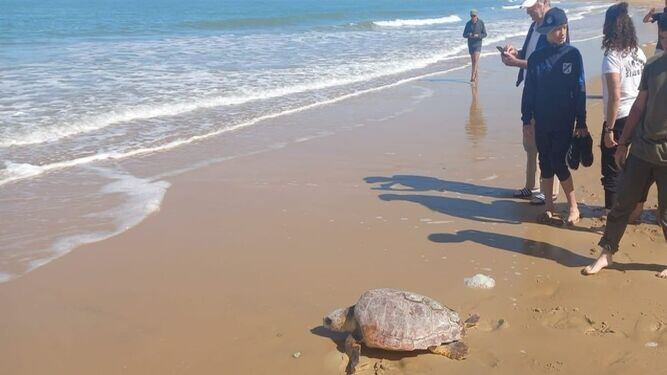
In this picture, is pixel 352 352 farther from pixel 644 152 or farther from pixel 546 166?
pixel 546 166

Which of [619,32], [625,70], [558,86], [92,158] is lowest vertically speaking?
[92,158]

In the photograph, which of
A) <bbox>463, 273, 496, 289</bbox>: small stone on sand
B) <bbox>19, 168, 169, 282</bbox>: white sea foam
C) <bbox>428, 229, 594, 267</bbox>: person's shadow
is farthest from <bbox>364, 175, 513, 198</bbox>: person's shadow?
<bbox>19, 168, 169, 282</bbox>: white sea foam

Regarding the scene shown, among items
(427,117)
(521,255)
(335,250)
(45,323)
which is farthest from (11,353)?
(427,117)

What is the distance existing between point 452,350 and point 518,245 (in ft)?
5.98

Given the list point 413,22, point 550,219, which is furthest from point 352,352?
point 413,22

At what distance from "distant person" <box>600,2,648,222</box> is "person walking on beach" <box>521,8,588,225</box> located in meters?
0.21

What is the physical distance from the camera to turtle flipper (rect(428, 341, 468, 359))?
372 centimetres

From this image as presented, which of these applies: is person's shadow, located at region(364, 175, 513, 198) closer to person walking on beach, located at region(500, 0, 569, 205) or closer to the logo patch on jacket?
person walking on beach, located at region(500, 0, 569, 205)

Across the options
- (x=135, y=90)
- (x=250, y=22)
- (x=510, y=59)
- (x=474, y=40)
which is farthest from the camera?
(x=250, y=22)

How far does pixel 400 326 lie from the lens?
3756 mm

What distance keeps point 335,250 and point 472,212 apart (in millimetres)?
1509

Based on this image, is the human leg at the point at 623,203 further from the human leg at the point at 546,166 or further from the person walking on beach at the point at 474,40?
the person walking on beach at the point at 474,40

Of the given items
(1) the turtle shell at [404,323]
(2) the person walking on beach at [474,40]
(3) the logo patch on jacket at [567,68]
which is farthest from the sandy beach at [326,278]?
(2) the person walking on beach at [474,40]

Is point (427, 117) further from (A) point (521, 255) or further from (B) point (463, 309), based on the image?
(B) point (463, 309)
